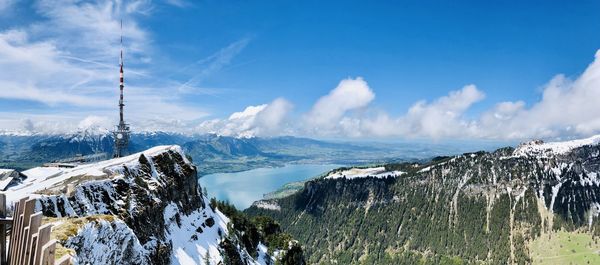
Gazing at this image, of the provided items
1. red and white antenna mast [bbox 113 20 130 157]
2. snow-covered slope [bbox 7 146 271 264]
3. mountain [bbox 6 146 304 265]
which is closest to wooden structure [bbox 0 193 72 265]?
mountain [bbox 6 146 304 265]

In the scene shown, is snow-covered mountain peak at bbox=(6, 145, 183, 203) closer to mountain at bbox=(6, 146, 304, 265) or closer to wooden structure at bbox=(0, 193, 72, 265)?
mountain at bbox=(6, 146, 304, 265)

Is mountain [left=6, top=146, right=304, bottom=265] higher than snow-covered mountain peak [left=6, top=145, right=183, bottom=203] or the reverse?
the reverse

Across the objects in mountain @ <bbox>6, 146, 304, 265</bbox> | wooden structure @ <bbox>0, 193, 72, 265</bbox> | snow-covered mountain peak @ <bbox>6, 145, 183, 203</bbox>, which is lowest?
mountain @ <bbox>6, 146, 304, 265</bbox>

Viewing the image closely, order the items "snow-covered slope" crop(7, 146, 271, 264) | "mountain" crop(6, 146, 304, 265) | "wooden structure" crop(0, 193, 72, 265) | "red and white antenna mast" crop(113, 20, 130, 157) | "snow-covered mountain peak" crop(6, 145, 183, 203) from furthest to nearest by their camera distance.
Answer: "red and white antenna mast" crop(113, 20, 130, 157) → "snow-covered mountain peak" crop(6, 145, 183, 203) → "snow-covered slope" crop(7, 146, 271, 264) → "mountain" crop(6, 146, 304, 265) → "wooden structure" crop(0, 193, 72, 265)

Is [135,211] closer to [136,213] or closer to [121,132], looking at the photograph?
[136,213]

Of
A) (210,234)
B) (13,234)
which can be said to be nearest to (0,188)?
(210,234)

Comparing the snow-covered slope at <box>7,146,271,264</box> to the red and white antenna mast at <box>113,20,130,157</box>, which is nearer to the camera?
the snow-covered slope at <box>7,146,271,264</box>

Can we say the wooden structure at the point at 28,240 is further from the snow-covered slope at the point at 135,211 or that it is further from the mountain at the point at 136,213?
the snow-covered slope at the point at 135,211

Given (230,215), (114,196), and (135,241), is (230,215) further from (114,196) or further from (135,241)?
(135,241)
